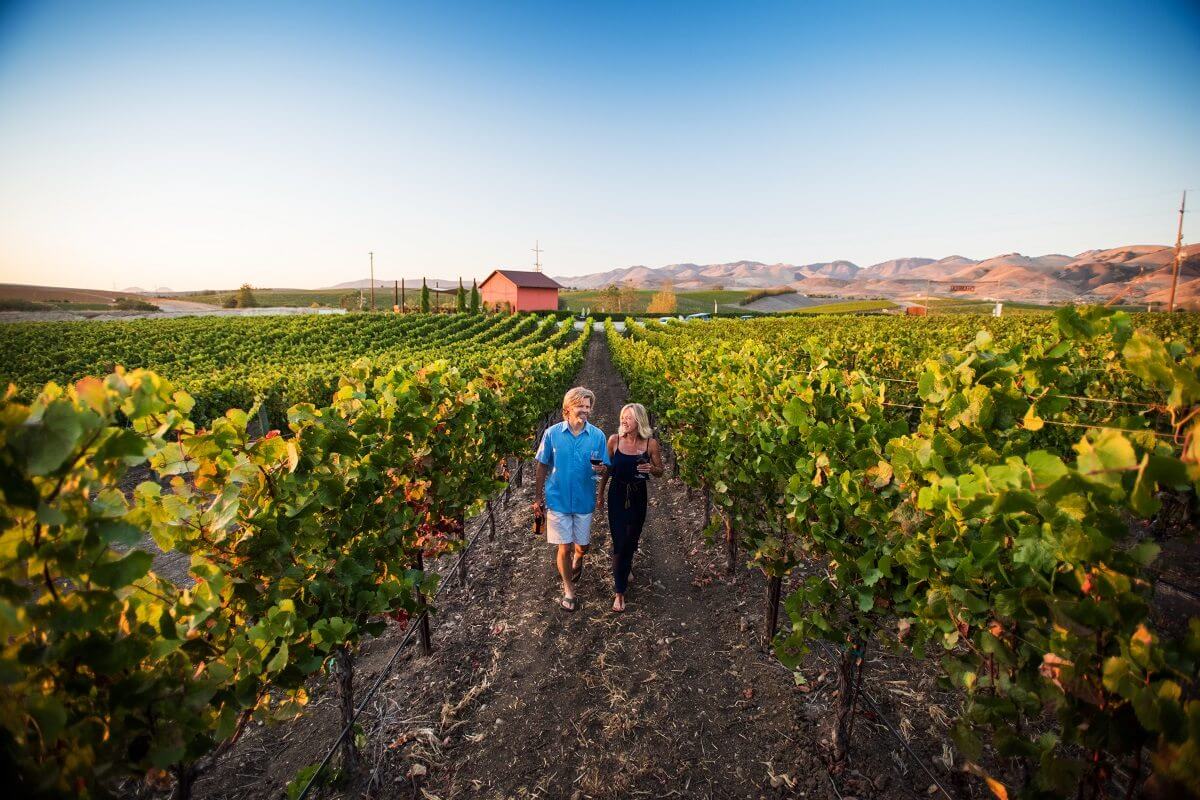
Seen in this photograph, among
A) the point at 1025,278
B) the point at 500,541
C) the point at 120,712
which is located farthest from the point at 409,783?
the point at 1025,278

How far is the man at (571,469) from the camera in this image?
15.9 feet

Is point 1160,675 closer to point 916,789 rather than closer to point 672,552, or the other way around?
point 916,789

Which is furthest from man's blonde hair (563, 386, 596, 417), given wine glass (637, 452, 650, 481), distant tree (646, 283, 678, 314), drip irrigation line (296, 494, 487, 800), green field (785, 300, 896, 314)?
distant tree (646, 283, 678, 314)

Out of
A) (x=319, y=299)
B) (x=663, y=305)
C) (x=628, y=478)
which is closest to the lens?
(x=628, y=478)

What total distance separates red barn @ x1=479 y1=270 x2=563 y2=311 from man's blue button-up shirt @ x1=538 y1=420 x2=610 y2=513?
6597 centimetres

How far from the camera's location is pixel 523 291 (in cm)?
6938

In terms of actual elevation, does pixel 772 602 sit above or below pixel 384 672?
above

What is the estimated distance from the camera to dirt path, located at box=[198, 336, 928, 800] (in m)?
3.28

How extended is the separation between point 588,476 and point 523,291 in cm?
6713

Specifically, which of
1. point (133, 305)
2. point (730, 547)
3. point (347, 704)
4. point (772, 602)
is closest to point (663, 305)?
point (133, 305)

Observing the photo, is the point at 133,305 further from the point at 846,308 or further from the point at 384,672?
the point at 846,308

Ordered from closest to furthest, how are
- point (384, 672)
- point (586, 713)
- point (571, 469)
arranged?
1. point (586, 713)
2. point (384, 672)
3. point (571, 469)

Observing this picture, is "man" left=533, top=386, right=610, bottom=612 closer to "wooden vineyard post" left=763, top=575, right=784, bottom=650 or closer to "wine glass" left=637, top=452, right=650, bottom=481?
"wine glass" left=637, top=452, right=650, bottom=481

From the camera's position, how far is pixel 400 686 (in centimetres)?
420
